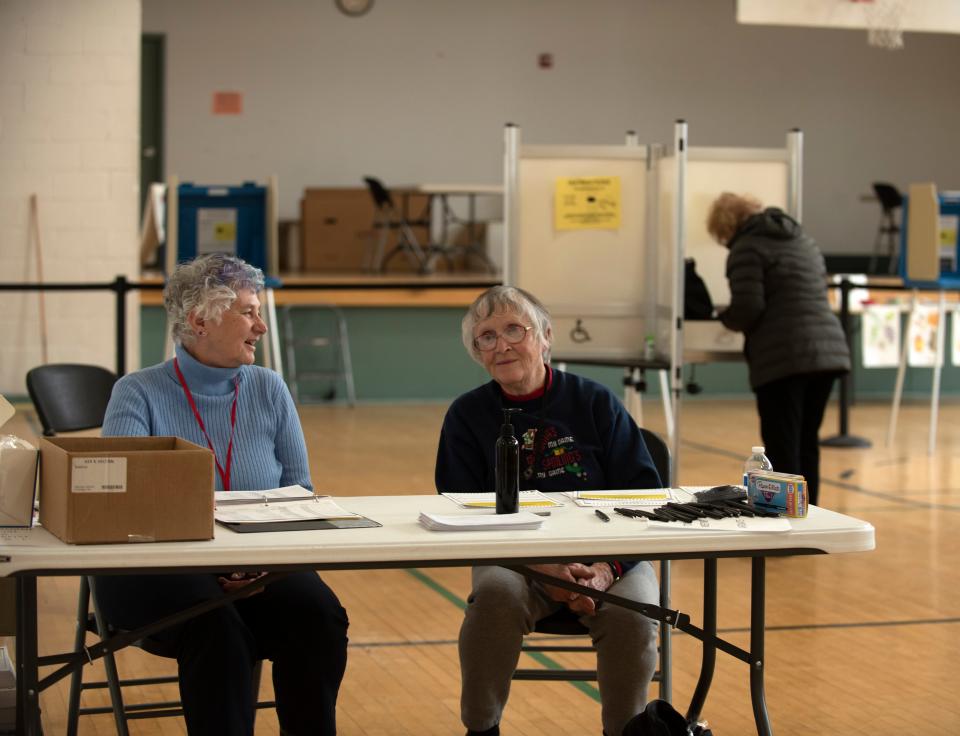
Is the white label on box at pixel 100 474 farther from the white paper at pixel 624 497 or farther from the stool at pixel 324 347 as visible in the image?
the stool at pixel 324 347

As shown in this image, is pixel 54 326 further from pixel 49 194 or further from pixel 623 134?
pixel 623 134

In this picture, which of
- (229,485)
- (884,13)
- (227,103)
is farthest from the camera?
(227,103)

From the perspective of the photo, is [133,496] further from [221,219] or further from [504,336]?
[221,219]

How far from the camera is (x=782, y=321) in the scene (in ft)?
16.3

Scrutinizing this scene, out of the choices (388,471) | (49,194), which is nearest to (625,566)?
(388,471)

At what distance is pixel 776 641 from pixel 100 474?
2.38 m

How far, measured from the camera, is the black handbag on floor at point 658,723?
236 centimetres

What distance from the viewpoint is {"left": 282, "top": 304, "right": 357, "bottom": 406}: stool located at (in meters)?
9.57

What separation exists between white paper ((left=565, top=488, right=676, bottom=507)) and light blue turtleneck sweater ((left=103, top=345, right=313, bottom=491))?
0.60m

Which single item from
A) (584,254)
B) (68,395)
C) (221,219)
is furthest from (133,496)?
(221,219)

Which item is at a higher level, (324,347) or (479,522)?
(479,522)

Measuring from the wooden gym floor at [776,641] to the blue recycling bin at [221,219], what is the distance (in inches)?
47.7

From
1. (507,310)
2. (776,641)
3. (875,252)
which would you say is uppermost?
(875,252)

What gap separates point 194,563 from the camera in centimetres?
196
